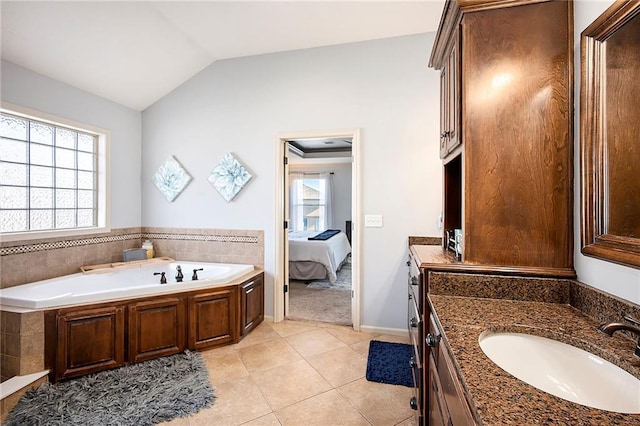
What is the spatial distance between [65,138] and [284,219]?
2451 mm

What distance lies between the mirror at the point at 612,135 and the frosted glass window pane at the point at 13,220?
4.06 metres

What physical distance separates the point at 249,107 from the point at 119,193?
1912mm

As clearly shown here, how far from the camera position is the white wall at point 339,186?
7.77m

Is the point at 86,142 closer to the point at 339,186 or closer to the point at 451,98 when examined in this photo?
the point at 451,98

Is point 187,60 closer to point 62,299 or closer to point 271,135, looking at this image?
point 271,135

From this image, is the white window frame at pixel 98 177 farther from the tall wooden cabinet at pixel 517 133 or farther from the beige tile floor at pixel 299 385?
the tall wooden cabinet at pixel 517 133

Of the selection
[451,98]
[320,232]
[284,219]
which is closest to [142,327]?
[284,219]

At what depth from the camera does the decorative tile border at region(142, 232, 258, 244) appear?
347 centimetres

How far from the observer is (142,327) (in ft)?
8.13

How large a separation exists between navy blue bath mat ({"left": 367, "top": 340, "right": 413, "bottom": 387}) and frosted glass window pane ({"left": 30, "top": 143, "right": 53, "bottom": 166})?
3.64 m

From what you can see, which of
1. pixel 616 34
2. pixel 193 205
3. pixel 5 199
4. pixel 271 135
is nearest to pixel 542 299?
pixel 616 34

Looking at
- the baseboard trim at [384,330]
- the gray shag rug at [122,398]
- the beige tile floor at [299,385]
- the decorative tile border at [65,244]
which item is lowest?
the beige tile floor at [299,385]

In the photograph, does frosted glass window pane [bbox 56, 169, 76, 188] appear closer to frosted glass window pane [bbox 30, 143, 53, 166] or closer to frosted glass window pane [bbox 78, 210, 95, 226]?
frosted glass window pane [bbox 30, 143, 53, 166]

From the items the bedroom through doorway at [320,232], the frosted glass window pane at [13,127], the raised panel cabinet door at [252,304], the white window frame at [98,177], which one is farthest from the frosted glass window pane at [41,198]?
the bedroom through doorway at [320,232]
